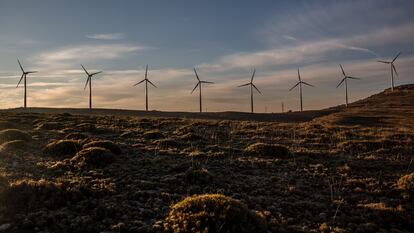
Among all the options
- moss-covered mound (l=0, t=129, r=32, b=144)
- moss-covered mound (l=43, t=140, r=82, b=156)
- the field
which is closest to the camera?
the field

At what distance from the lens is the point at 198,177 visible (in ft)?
58.7

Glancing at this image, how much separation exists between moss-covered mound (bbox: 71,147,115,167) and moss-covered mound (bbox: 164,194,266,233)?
9.23m

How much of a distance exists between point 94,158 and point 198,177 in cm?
658

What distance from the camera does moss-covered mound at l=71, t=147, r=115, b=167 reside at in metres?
20.9

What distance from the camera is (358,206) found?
15.1m

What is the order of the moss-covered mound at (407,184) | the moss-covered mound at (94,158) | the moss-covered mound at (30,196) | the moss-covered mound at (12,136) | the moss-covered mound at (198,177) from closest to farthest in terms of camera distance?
the moss-covered mound at (30,196), the moss-covered mound at (407,184), the moss-covered mound at (198,177), the moss-covered mound at (94,158), the moss-covered mound at (12,136)

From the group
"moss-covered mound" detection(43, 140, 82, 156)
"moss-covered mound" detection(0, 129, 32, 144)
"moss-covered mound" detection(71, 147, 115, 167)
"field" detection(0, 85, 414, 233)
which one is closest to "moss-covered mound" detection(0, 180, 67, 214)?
"field" detection(0, 85, 414, 233)

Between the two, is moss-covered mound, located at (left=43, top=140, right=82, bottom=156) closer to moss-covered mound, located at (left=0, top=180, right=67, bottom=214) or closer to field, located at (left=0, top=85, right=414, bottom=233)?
field, located at (left=0, top=85, right=414, bottom=233)

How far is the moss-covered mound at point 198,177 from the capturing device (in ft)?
57.8

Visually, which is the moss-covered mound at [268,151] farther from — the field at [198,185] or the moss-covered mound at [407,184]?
the moss-covered mound at [407,184]

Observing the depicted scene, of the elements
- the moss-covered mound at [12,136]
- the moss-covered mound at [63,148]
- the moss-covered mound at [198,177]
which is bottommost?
the moss-covered mound at [198,177]

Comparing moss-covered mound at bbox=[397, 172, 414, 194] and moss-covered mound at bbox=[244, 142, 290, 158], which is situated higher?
moss-covered mound at bbox=[244, 142, 290, 158]

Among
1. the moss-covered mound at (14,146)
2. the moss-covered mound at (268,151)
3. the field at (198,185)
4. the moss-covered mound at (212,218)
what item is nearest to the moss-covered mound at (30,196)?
the field at (198,185)

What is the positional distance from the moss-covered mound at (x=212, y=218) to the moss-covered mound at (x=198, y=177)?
179 inches
